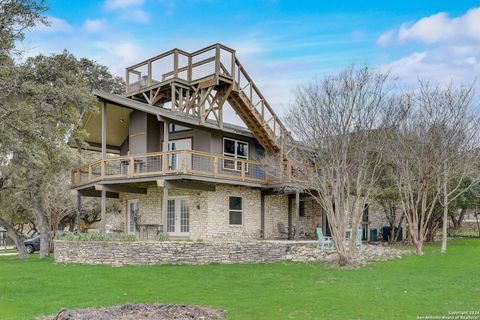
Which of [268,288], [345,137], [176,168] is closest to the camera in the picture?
[268,288]

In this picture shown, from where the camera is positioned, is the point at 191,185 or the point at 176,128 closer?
the point at 191,185

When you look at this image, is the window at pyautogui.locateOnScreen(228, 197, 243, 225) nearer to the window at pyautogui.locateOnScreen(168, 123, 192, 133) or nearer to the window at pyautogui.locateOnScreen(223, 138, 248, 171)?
the window at pyautogui.locateOnScreen(223, 138, 248, 171)

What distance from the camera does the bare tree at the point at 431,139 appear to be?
780 inches

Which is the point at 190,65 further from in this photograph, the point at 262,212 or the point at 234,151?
the point at 262,212

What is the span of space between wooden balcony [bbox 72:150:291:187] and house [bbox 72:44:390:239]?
46 millimetres

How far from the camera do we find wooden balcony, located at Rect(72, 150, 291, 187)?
19.1m

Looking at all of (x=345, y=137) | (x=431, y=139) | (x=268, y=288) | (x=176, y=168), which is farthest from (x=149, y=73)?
(x=268, y=288)

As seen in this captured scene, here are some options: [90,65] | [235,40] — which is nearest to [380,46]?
[235,40]

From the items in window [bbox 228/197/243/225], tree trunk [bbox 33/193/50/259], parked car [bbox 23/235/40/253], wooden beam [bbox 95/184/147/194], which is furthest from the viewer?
parked car [bbox 23/235/40/253]

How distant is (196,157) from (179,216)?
2723 mm

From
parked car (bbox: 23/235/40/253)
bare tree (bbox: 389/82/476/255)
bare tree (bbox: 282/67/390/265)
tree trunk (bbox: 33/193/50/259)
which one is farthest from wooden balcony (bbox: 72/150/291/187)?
parked car (bbox: 23/235/40/253)

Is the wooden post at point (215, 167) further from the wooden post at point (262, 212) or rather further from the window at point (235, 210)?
the wooden post at point (262, 212)

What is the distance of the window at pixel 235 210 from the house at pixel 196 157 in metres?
0.04

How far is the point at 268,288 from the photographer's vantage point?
460 inches
